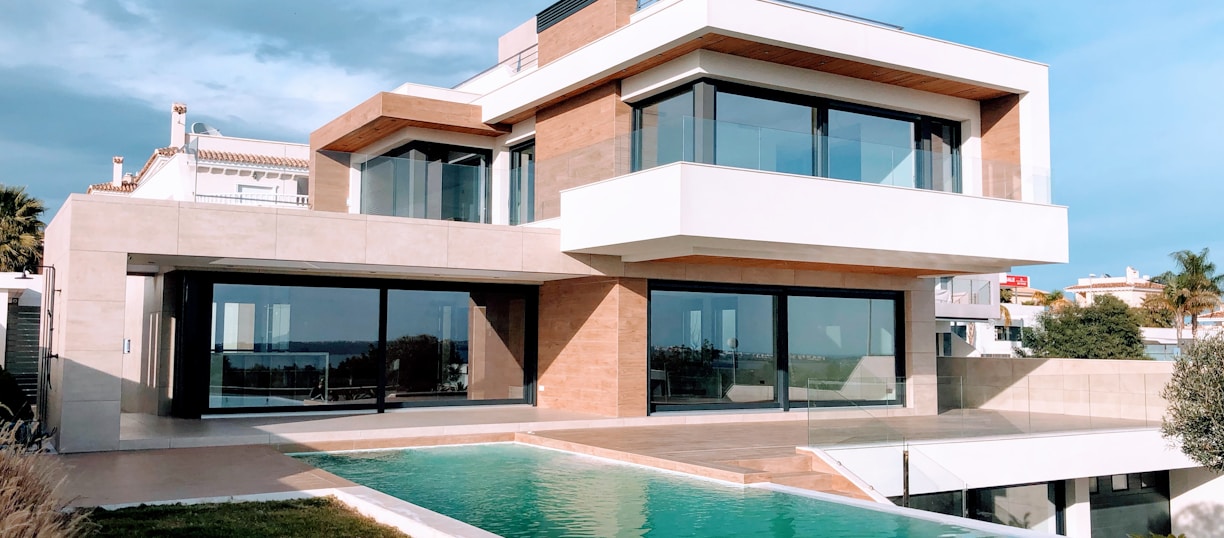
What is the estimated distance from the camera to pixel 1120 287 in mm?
74688

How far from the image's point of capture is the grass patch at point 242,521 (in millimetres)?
→ 7180

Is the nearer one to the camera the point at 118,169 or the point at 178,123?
the point at 178,123

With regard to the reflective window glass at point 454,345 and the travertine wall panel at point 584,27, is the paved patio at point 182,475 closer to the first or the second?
the reflective window glass at point 454,345

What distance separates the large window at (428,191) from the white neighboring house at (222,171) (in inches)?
76.1

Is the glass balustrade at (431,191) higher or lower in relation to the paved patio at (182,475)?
higher

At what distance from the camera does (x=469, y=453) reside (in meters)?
13.6

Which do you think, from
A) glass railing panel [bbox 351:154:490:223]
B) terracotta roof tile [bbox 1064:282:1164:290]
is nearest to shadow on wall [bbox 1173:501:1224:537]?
glass railing panel [bbox 351:154:490:223]

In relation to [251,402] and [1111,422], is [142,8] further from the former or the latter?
[1111,422]

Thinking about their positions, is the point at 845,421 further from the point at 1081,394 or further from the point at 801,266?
the point at 1081,394

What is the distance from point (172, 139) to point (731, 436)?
95.3ft

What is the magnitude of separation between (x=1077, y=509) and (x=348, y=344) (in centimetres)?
1348

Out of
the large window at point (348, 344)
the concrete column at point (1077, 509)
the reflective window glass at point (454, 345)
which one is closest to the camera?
the large window at point (348, 344)

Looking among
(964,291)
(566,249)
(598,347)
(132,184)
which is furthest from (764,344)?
(132,184)

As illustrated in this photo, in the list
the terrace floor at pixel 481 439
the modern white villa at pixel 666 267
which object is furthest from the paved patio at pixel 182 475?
the modern white villa at pixel 666 267
